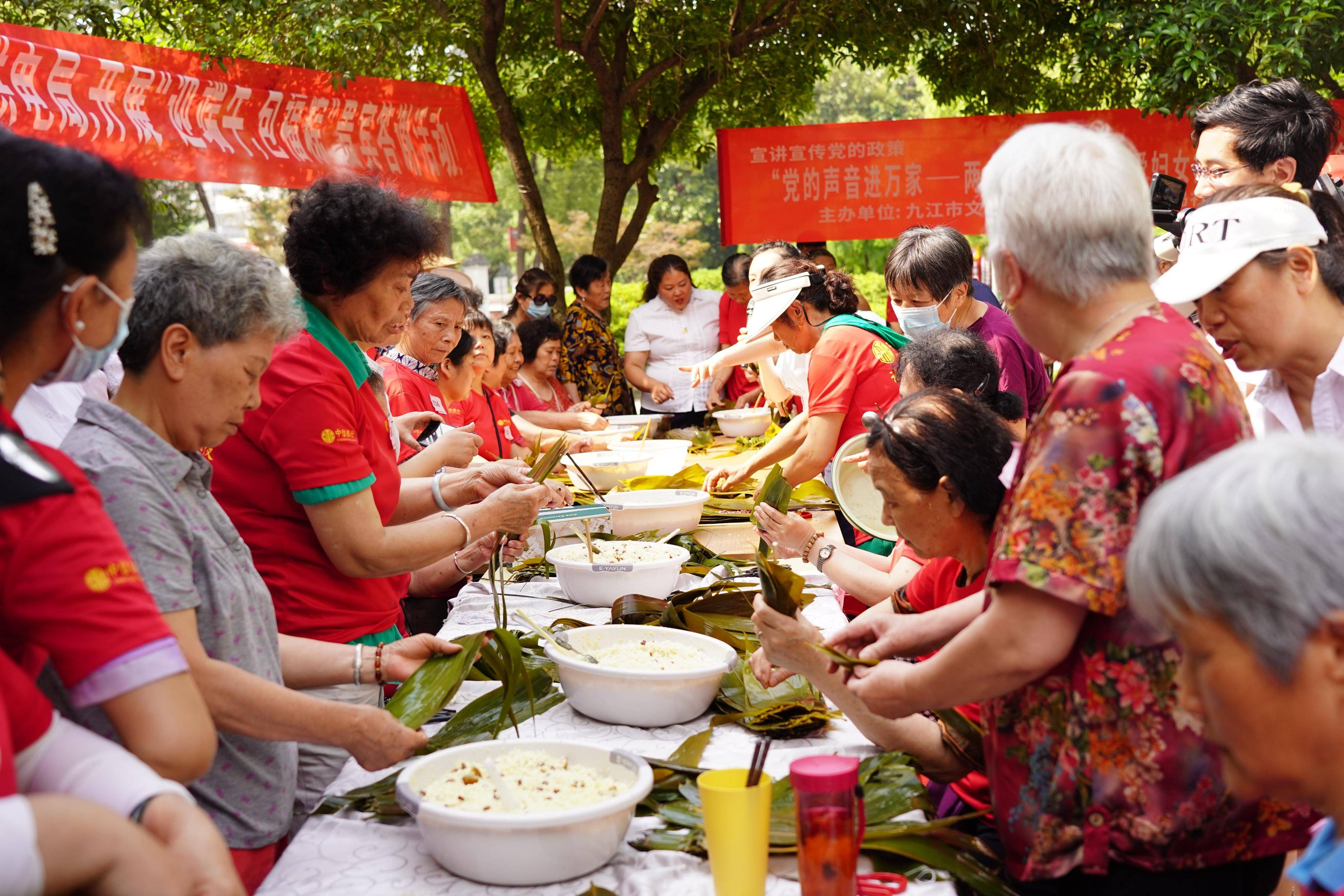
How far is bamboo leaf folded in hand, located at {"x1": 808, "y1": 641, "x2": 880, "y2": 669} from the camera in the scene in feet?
5.56

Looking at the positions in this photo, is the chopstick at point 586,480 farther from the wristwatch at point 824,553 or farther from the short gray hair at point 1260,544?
the short gray hair at point 1260,544

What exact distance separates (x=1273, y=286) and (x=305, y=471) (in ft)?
6.27

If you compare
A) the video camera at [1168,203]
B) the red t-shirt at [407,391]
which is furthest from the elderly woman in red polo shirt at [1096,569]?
the red t-shirt at [407,391]

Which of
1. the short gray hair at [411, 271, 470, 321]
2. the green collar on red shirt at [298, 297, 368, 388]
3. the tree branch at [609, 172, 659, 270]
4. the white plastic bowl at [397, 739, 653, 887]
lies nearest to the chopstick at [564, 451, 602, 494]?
the short gray hair at [411, 271, 470, 321]

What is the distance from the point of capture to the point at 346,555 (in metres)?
2.14

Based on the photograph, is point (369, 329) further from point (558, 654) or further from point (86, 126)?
point (86, 126)

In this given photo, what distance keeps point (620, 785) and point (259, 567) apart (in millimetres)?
1007

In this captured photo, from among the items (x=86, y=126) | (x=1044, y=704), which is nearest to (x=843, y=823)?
(x=1044, y=704)

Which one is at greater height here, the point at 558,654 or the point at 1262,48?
the point at 1262,48

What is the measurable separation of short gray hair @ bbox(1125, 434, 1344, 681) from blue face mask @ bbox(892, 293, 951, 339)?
2.77m

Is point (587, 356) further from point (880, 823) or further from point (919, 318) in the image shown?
point (880, 823)

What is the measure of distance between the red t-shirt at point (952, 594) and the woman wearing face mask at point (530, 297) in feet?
18.7

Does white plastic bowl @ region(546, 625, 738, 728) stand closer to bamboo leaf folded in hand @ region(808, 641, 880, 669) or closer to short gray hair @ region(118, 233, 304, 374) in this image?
bamboo leaf folded in hand @ region(808, 641, 880, 669)

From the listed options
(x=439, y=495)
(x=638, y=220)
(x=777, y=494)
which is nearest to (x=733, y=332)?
(x=638, y=220)
